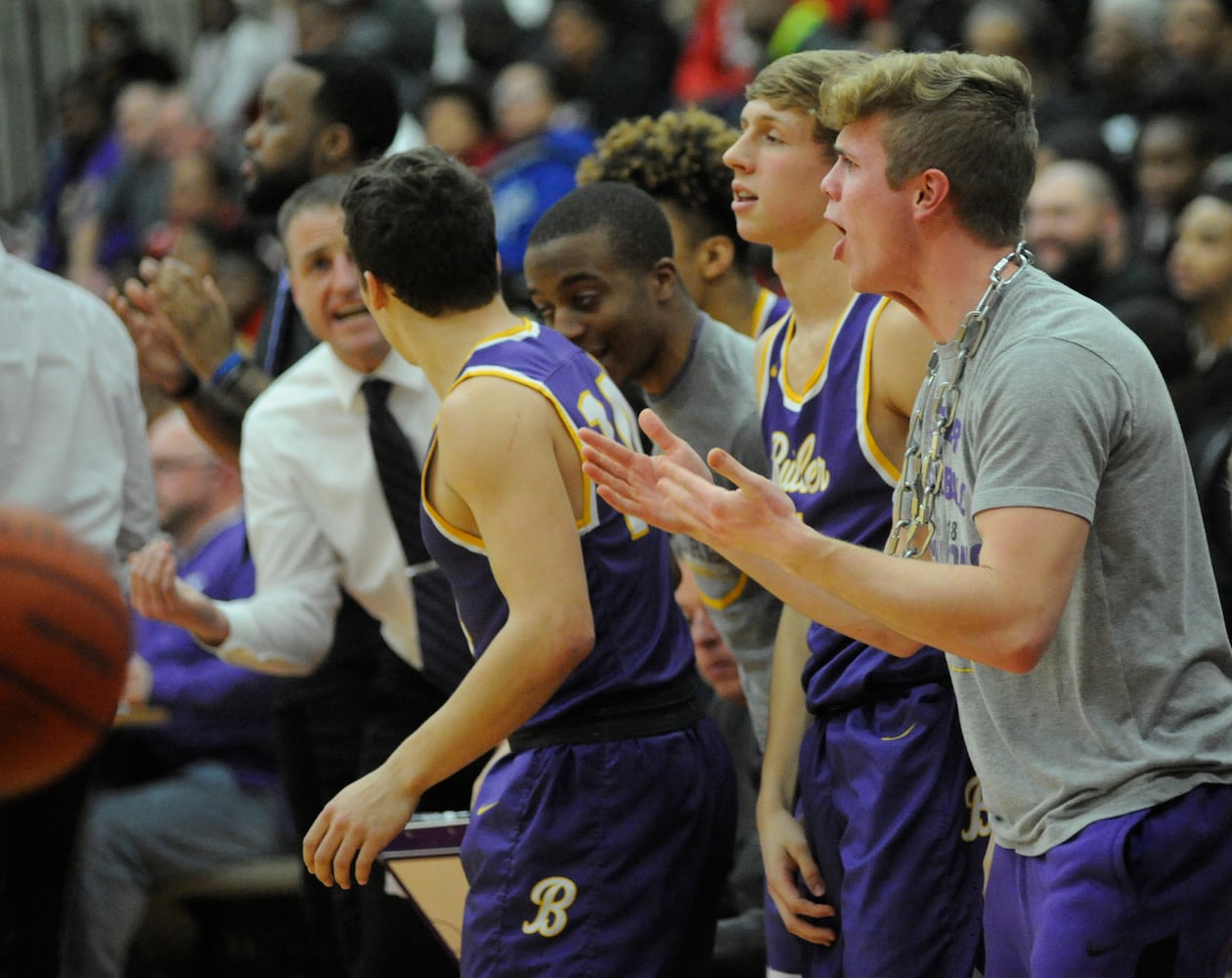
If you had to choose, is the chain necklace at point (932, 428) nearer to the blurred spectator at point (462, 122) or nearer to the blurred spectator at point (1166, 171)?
the blurred spectator at point (1166, 171)

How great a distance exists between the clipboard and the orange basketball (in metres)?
0.75

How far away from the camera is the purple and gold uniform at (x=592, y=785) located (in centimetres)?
317

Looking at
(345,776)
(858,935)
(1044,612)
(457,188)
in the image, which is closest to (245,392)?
(345,776)

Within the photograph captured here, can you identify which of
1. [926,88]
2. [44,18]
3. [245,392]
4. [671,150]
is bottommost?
[44,18]

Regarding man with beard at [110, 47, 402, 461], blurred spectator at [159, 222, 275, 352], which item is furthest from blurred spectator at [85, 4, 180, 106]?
man with beard at [110, 47, 402, 461]

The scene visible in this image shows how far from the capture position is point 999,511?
2389mm

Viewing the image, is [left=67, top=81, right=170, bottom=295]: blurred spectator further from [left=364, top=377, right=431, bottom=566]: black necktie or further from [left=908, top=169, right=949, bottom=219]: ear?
[left=908, top=169, right=949, bottom=219]: ear

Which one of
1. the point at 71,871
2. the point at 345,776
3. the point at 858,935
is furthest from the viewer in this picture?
the point at 345,776

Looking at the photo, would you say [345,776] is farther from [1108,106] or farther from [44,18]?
[44,18]

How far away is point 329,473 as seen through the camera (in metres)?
4.52

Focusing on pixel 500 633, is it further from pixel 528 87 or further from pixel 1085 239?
pixel 528 87

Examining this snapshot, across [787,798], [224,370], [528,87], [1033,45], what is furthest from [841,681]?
[528,87]

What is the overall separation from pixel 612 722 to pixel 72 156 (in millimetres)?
10475

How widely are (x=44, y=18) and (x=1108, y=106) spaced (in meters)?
8.55
